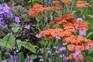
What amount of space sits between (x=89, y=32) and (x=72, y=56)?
1192mm

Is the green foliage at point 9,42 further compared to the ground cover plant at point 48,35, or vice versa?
the green foliage at point 9,42

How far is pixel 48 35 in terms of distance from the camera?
2475 millimetres

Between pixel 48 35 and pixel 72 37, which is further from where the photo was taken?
pixel 48 35

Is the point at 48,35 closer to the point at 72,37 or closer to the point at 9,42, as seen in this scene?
the point at 72,37

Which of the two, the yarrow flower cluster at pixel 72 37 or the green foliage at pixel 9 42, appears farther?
the green foliage at pixel 9 42

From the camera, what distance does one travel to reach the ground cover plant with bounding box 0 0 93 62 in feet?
7.77

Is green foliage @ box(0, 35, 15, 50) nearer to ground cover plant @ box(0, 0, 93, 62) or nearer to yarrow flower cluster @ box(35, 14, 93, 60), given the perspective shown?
ground cover plant @ box(0, 0, 93, 62)

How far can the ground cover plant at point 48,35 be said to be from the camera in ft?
7.77

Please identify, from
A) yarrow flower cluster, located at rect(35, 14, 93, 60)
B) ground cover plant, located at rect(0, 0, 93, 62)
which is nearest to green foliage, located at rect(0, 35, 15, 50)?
ground cover plant, located at rect(0, 0, 93, 62)

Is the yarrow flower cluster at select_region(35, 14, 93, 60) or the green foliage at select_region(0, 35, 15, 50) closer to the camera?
Result: the yarrow flower cluster at select_region(35, 14, 93, 60)

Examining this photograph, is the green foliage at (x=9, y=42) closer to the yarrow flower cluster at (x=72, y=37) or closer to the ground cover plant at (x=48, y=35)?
the ground cover plant at (x=48, y=35)

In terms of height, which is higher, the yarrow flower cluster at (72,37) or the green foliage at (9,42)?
the yarrow flower cluster at (72,37)

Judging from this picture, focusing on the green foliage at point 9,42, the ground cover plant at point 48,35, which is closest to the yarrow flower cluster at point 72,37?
the ground cover plant at point 48,35

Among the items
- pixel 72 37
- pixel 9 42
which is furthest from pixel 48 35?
pixel 9 42
